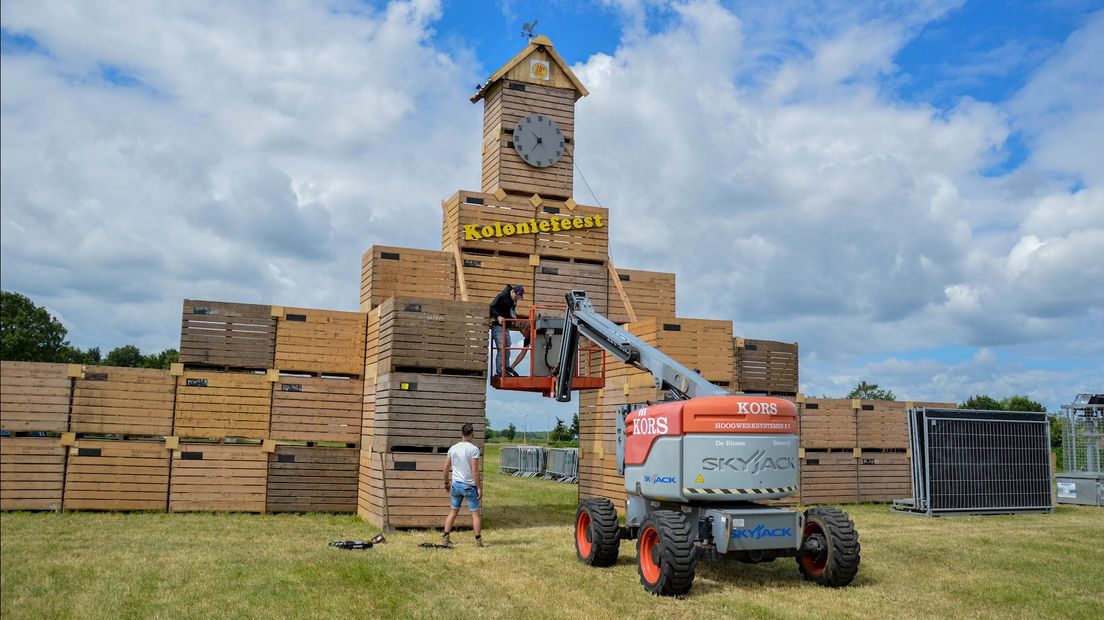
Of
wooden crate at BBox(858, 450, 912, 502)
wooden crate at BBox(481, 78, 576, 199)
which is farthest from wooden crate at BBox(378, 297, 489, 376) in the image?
wooden crate at BBox(858, 450, 912, 502)

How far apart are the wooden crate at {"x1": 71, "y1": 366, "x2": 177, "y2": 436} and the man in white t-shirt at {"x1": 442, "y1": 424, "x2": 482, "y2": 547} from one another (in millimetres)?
6480

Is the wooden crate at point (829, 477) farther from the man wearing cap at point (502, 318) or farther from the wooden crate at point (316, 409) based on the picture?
the wooden crate at point (316, 409)

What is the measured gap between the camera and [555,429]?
50.9 m

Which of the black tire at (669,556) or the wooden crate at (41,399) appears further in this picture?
the wooden crate at (41,399)

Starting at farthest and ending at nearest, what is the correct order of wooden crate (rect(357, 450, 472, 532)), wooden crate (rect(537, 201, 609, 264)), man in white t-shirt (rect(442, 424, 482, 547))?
wooden crate (rect(537, 201, 609, 264))
wooden crate (rect(357, 450, 472, 532))
man in white t-shirt (rect(442, 424, 482, 547))

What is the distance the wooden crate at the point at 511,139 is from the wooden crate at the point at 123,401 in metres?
8.79

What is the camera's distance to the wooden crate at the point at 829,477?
750 inches

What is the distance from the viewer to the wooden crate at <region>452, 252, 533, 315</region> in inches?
728

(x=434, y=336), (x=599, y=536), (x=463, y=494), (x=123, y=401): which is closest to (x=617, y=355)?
(x=599, y=536)

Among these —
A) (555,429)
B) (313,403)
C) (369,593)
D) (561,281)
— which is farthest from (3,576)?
(555,429)

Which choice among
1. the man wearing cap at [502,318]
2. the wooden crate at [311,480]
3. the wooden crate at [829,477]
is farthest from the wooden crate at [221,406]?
the wooden crate at [829,477]

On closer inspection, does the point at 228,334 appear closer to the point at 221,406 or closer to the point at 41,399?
the point at 221,406

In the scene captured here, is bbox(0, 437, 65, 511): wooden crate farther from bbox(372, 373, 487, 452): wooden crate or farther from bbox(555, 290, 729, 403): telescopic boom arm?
bbox(555, 290, 729, 403): telescopic boom arm

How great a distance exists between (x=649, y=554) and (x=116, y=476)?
1058 cm
